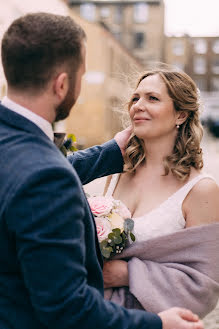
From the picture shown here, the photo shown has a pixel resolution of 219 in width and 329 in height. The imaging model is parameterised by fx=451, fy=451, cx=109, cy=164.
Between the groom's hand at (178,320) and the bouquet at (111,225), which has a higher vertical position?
the groom's hand at (178,320)

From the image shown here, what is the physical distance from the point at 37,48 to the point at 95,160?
136 cm

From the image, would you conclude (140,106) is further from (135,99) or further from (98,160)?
(98,160)

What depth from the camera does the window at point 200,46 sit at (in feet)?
220

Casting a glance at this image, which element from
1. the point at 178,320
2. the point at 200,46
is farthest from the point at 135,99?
the point at 200,46

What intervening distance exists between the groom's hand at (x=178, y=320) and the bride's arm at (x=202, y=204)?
878 millimetres

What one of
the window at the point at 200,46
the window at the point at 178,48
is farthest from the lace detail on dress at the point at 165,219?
the window at the point at 200,46

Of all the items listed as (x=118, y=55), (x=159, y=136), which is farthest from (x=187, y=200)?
(x=118, y=55)

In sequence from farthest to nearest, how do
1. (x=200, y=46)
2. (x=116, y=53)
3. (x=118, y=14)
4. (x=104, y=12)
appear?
(x=200, y=46) → (x=118, y=14) → (x=104, y=12) → (x=116, y=53)

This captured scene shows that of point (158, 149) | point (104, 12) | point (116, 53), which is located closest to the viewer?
point (158, 149)

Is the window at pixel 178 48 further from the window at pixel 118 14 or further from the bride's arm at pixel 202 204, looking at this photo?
the bride's arm at pixel 202 204

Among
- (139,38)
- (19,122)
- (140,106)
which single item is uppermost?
(19,122)

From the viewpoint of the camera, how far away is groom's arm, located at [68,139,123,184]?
2.75m

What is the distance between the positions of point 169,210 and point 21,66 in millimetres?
1437

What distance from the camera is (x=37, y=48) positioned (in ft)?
4.90
